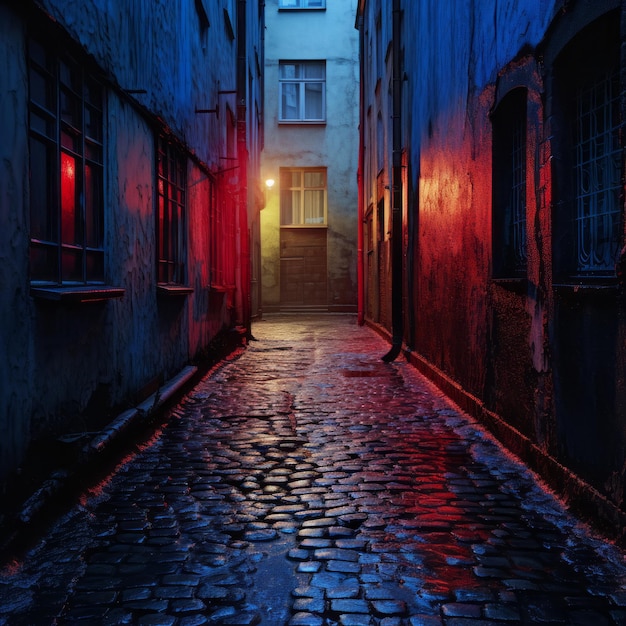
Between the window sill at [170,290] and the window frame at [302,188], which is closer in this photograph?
the window sill at [170,290]

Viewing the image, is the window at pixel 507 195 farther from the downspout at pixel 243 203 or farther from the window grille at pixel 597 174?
the downspout at pixel 243 203

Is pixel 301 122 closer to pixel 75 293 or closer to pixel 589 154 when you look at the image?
pixel 589 154

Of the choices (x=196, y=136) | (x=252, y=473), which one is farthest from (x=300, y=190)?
(x=252, y=473)

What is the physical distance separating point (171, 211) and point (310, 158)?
19298mm

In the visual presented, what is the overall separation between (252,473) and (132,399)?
167 cm

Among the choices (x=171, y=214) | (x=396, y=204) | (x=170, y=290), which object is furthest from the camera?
(x=396, y=204)

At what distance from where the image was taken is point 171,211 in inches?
319

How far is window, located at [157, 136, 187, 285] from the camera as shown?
754 cm

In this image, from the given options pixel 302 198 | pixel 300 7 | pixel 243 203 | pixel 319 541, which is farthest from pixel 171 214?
pixel 300 7

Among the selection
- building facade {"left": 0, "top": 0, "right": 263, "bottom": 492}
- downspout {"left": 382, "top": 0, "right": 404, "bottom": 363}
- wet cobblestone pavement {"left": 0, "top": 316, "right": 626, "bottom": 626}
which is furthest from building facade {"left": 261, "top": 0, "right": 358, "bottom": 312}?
wet cobblestone pavement {"left": 0, "top": 316, "right": 626, "bottom": 626}

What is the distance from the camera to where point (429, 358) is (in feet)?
30.5

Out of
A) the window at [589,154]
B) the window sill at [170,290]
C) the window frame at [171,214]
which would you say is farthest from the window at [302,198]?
the window at [589,154]

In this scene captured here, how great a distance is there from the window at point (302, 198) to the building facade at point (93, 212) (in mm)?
17058

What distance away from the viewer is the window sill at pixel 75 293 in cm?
373
